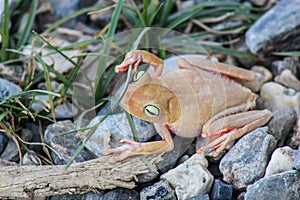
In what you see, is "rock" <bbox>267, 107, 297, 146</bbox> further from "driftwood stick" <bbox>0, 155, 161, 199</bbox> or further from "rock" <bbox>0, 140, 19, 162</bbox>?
"rock" <bbox>0, 140, 19, 162</bbox>

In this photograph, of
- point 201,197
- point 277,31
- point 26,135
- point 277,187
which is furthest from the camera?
point 277,31

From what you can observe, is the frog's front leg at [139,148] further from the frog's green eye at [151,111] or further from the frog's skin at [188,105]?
the frog's green eye at [151,111]

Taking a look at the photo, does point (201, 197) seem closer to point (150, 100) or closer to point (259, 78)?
point (150, 100)

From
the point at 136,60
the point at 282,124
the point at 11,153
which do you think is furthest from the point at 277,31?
the point at 11,153

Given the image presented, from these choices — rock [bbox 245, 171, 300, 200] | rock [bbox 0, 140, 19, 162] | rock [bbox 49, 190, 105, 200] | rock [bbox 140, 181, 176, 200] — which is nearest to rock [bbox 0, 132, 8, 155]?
rock [bbox 0, 140, 19, 162]

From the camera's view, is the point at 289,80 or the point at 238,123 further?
the point at 289,80

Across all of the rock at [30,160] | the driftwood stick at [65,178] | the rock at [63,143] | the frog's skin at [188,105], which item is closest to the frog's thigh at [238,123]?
the frog's skin at [188,105]

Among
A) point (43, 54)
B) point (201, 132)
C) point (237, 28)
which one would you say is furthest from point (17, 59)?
point (237, 28)

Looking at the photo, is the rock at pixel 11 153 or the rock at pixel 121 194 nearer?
the rock at pixel 121 194
